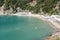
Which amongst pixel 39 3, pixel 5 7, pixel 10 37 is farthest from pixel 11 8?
pixel 10 37

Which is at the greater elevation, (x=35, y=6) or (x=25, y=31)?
(x=25, y=31)

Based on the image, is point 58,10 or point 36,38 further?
point 58,10

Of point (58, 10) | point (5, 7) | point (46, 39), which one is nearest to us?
point (46, 39)

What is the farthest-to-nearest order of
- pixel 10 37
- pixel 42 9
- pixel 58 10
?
pixel 42 9 < pixel 58 10 < pixel 10 37

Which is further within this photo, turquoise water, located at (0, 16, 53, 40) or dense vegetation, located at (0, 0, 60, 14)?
dense vegetation, located at (0, 0, 60, 14)

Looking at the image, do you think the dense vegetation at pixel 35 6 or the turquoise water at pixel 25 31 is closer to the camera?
the turquoise water at pixel 25 31

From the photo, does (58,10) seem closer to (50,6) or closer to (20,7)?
(50,6)

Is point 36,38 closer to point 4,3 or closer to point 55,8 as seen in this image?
point 55,8

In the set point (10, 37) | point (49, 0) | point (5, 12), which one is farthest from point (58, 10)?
point (10, 37)

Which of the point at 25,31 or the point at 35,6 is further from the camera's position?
the point at 35,6
